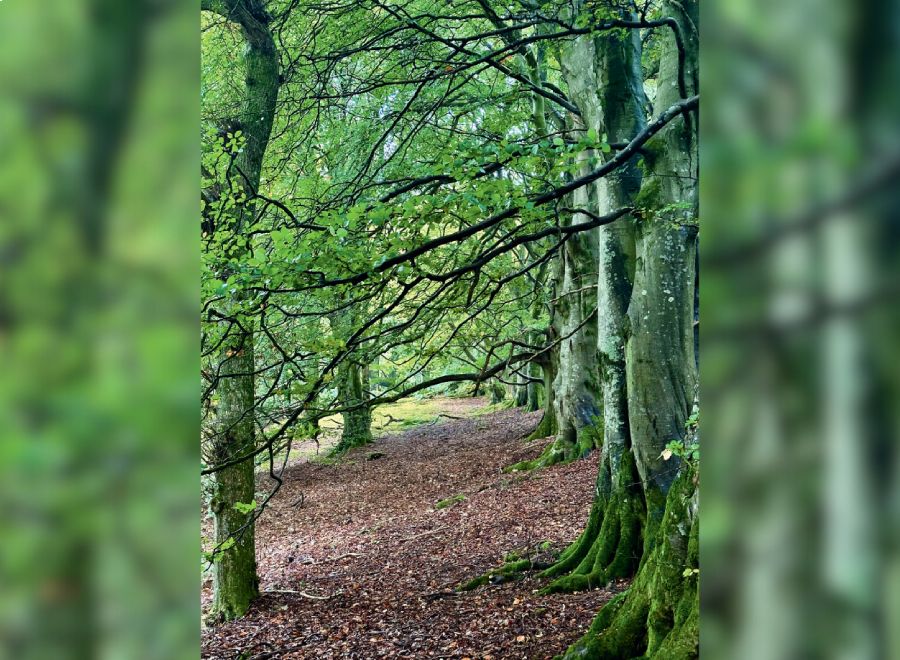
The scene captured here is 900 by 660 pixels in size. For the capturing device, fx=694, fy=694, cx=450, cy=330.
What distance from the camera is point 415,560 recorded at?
8.91 m

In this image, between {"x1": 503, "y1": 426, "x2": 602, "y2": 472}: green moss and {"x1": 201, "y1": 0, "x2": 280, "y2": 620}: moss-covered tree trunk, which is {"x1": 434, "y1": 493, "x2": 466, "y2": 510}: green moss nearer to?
{"x1": 503, "y1": 426, "x2": 602, "y2": 472}: green moss

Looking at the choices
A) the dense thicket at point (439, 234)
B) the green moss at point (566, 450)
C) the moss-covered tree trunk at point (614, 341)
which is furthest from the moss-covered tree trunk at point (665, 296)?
the green moss at point (566, 450)

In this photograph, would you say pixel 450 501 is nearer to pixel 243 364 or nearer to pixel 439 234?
Result: pixel 243 364

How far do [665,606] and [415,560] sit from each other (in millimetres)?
5540

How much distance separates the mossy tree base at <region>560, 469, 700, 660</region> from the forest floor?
854 millimetres

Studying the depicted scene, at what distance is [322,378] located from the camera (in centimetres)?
421

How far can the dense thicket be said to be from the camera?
13.3 feet

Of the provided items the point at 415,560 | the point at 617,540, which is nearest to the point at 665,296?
the point at 617,540

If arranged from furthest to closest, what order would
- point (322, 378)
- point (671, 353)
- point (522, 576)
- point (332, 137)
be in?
point (332, 137) < point (522, 576) < point (671, 353) < point (322, 378)
